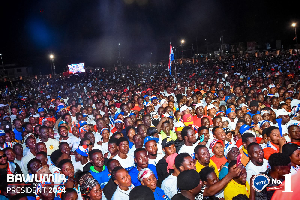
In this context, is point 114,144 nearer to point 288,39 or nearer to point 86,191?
point 86,191

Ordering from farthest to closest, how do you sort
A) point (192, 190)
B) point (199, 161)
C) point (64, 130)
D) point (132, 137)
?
point (64, 130)
point (132, 137)
point (199, 161)
point (192, 190)

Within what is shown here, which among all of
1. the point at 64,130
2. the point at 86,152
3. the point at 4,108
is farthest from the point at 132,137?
the point at 4,108

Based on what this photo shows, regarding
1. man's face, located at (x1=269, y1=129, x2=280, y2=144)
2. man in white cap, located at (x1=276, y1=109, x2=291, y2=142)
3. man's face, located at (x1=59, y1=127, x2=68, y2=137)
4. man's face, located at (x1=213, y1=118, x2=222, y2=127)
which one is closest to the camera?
man's face, located at (x1=269, y1=129, x2=280, y2=144)

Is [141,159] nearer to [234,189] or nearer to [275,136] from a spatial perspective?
[234,189]

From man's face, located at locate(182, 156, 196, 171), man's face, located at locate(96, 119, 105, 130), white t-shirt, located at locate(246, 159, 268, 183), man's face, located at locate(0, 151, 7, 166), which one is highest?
man's face, located at locate(96, 119, 105, 130)

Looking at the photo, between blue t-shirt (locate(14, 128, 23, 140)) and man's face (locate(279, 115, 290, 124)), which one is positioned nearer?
man's face (locate(279, 115, 290, 124))

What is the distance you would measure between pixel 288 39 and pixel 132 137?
1769 inches

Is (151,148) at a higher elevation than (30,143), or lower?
lower

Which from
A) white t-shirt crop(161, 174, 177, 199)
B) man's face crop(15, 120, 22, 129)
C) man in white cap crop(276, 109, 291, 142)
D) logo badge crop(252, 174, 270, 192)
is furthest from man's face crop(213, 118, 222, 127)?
man's face crop(15, 120, 22, 129)

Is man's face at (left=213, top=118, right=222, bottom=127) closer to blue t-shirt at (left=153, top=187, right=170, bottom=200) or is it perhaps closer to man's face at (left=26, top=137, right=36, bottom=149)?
blue t-shirt at (left=153, top=187, right=170, bottom=200)

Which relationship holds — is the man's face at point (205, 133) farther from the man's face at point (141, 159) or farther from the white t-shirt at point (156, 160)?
the man's face at point (141, 159)

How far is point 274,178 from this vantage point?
2.77 meters

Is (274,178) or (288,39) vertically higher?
(288,39)

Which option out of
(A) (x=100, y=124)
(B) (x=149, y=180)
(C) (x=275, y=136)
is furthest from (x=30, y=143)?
(C) (x=275, y=136)
